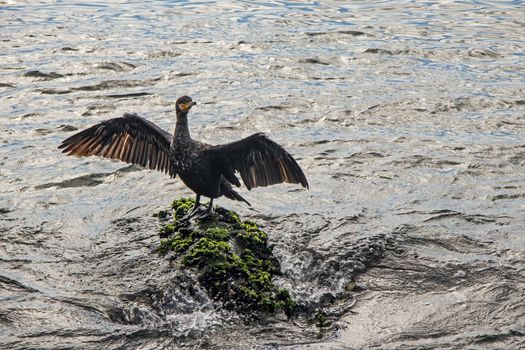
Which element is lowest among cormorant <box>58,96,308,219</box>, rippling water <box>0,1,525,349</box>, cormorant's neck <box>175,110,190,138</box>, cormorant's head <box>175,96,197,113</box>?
rippling water <box>0,1,525,349</box>

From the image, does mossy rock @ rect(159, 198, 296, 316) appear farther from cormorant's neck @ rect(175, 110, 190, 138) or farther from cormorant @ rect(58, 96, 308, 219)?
cormorant's neck @ rect(175, 110, 190, 138)

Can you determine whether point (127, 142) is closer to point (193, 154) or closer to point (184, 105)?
point (184, 105)

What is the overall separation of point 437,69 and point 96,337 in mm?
12290

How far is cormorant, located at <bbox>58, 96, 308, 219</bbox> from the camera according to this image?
360 inches

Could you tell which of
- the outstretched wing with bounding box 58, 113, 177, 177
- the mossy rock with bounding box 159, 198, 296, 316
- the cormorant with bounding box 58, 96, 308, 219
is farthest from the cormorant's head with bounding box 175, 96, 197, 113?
the mossy rock with bounding box 159, 198, 296, 316

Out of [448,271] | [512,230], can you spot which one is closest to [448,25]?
[512,230]

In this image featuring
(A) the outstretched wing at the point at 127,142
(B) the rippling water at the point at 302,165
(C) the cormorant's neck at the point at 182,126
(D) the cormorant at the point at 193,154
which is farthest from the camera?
(A) the outstretched wing at the point at 127,142

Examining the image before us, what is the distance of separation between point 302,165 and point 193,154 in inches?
161

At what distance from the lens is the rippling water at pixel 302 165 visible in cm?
835

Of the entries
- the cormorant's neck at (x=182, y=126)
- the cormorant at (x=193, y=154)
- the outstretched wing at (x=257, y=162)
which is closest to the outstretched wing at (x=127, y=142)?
the cormorant at (x=193, y=154)

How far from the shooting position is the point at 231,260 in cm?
855

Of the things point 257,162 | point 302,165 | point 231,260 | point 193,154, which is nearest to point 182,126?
point 193,154

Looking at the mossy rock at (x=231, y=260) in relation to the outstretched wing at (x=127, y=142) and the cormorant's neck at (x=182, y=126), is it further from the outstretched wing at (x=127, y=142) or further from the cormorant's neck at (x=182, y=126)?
the outstretched wing at (x=127, y=142)

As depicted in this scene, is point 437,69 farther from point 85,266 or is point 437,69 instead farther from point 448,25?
point 85,266
